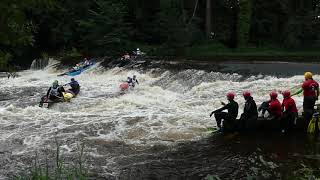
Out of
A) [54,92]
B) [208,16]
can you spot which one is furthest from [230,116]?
[208,16]

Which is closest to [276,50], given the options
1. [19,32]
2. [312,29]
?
[312,29]

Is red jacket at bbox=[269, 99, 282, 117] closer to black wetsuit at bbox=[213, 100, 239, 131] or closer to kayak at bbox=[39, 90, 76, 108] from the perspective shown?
black wetsuit at bbox=[213, 100, 239, 131]

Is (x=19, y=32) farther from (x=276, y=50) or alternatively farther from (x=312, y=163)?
(x=276, y=50)

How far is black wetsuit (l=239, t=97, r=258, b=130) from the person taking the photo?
1057 centimetres

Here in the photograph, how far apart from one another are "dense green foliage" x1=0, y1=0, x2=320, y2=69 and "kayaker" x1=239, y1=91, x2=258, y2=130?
19.8 metres

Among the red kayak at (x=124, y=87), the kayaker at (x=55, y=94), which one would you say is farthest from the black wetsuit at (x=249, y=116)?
the red kayak at (x=124, y=87)

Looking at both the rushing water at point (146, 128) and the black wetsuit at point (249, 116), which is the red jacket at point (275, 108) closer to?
the black wetsuit at point (249, 116)

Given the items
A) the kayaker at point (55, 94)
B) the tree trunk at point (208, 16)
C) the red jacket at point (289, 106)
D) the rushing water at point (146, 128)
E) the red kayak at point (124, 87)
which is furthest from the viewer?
the tree trunk at point (208, 16)

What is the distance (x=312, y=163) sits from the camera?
8.34 meters

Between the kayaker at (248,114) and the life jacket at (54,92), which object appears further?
the life jacket at (54,92)

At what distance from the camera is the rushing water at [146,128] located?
340 inches

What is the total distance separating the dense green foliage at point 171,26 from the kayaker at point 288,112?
65.6ft

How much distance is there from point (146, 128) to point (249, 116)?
2.49 m

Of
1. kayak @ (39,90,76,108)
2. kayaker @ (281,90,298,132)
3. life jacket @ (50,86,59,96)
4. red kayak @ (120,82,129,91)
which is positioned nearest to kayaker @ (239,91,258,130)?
kayaker @ (281,90,298,132)
